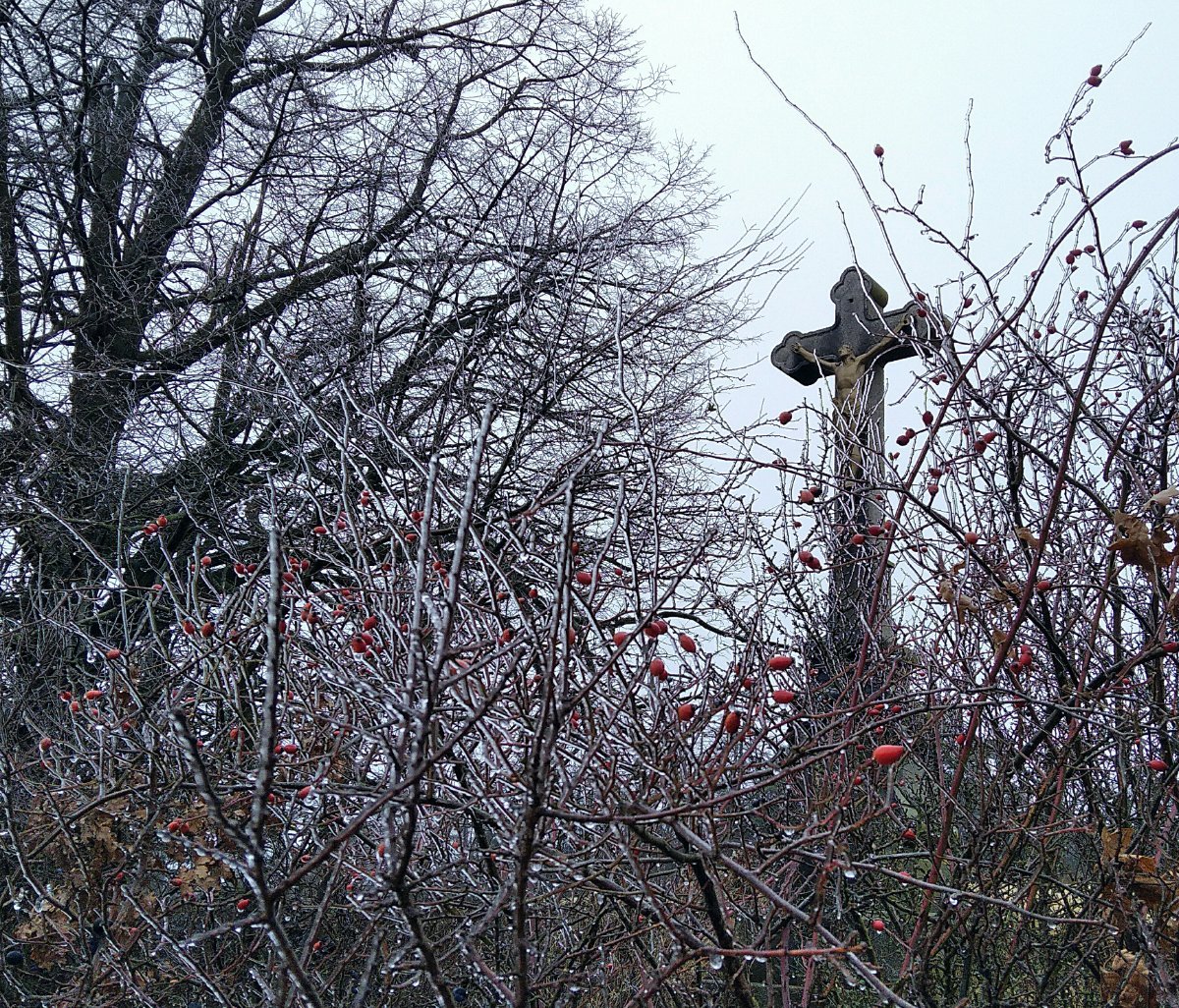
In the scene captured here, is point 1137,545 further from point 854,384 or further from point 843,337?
point 843,337

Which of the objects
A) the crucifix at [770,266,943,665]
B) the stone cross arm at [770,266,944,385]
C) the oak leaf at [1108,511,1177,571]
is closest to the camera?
the oak leaf at [1108,511,1177,571]

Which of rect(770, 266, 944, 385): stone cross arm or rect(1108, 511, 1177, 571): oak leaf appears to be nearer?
rect(1108, 511, 1177, 571): oak leaf

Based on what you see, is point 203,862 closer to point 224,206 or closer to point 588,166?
point 224,206

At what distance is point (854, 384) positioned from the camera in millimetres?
4422

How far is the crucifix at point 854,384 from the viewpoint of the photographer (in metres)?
2.86

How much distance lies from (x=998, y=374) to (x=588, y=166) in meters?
4.08

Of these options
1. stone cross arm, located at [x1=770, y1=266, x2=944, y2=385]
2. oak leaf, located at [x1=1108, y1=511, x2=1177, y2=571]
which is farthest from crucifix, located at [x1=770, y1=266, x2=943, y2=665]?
oak leaf, located at [x1=1108, y1=511, x2=1177, y2=571]

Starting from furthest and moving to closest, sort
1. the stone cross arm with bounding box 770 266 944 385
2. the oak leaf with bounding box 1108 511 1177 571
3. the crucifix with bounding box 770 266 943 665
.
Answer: the stone cross arm with bounding box 770 266 944 385 < the crucifix with bounding box 770 266 943 665 < the oak leaf with bounding box 1108 511 1177 571

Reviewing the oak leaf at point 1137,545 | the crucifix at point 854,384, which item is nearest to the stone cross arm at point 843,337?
the crucifix at point 854,384

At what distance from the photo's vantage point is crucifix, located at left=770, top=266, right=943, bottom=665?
286 cm

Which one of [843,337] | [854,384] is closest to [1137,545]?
[854,384]

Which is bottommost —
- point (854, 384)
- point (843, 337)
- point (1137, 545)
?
point (1137, 545)

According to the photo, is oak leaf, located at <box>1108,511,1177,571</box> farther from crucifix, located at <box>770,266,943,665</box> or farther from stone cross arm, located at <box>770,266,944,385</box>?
stone cross arm, located at <box>770,266,944,385</box>

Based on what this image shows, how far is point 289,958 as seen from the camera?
100 centimetres
